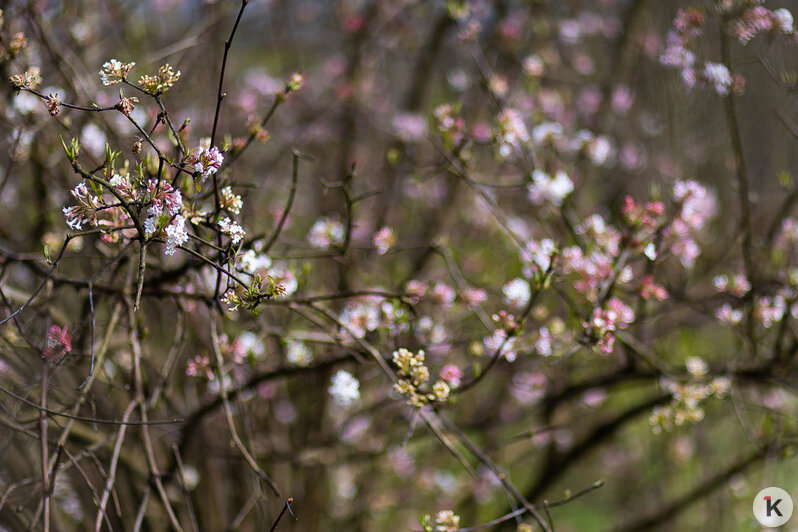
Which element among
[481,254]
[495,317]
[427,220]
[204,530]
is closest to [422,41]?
[427,220]

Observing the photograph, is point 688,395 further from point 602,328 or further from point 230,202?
point 230,202

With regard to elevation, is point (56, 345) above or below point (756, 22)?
below

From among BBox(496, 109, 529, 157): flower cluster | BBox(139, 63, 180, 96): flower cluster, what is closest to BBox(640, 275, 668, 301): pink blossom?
BBox(496, 109, 529, 157): flower cluster

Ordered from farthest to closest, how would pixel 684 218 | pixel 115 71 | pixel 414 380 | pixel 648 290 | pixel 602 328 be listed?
1. pixel 684 218
2. pixel 648 290
3. pixel 602 328
4. pixel 414 380
5. pixel 115 71

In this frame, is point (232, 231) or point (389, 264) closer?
point (232, 231)

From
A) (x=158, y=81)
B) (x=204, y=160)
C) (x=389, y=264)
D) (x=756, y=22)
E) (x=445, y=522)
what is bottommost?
(x=445, y=522)

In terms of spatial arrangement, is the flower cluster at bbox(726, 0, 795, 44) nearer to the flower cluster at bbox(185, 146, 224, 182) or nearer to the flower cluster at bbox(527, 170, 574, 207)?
the flower cluster at bbox(527, 170, 574, 207)

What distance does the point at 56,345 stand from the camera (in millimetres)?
1772

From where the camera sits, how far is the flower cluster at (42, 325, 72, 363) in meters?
1.68

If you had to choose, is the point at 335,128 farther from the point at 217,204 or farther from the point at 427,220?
the point at 217,204

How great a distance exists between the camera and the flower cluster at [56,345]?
66.1 inches

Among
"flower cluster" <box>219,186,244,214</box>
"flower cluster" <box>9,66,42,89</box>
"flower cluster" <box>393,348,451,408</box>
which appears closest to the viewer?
"flower cluster" <box>9,66,42,89</box>

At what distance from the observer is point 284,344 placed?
2199 millimetres

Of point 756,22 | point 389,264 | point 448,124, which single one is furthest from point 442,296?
point 389,264
